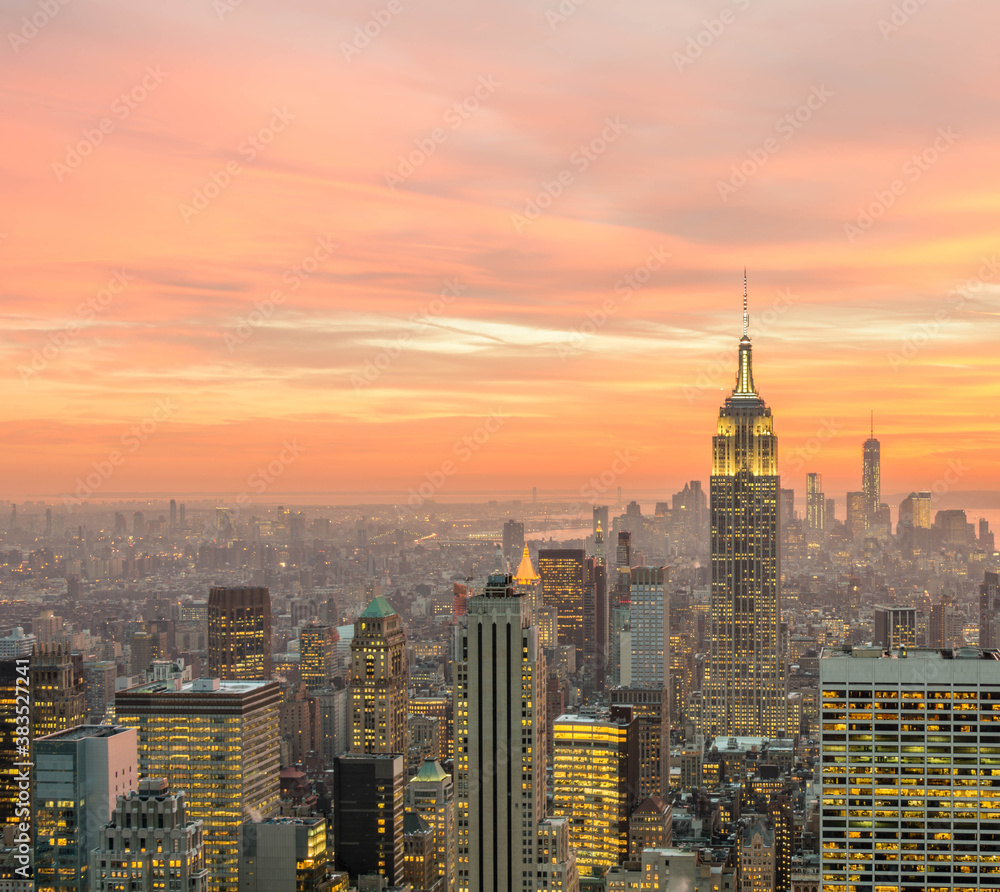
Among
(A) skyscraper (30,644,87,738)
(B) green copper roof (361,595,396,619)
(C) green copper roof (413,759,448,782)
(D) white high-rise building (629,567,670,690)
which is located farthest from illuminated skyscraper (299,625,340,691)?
(C) green copper roof (413,759,448,782)

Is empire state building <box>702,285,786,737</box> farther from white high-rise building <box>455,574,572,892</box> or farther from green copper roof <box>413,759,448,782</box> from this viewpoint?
white high-rise building <box>455,574,572,892</box>

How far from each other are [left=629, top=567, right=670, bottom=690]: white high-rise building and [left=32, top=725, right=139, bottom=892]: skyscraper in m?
71.3

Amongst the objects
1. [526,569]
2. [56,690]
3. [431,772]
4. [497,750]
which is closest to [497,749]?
[497,750]

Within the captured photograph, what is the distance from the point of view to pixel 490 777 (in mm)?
58656

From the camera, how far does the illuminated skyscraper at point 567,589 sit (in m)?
128

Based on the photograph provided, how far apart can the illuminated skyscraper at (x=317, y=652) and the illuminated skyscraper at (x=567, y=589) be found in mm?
19698

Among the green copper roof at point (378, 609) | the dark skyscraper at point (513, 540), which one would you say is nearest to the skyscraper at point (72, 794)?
the dark skyscraper at point (513, 540)

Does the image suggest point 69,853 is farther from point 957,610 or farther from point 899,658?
point 957,610

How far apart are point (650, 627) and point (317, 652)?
1334 inches

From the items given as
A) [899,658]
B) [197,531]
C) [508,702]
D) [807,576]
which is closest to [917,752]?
[899,658]

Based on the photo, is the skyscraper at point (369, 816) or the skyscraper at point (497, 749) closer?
the skyscraper at point (497, 749)

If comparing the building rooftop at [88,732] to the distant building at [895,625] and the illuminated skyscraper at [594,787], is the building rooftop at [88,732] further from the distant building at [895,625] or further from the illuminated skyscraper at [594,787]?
the distant building at [895,625]

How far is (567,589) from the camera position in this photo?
137 m

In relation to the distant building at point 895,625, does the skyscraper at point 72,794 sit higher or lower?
lower
